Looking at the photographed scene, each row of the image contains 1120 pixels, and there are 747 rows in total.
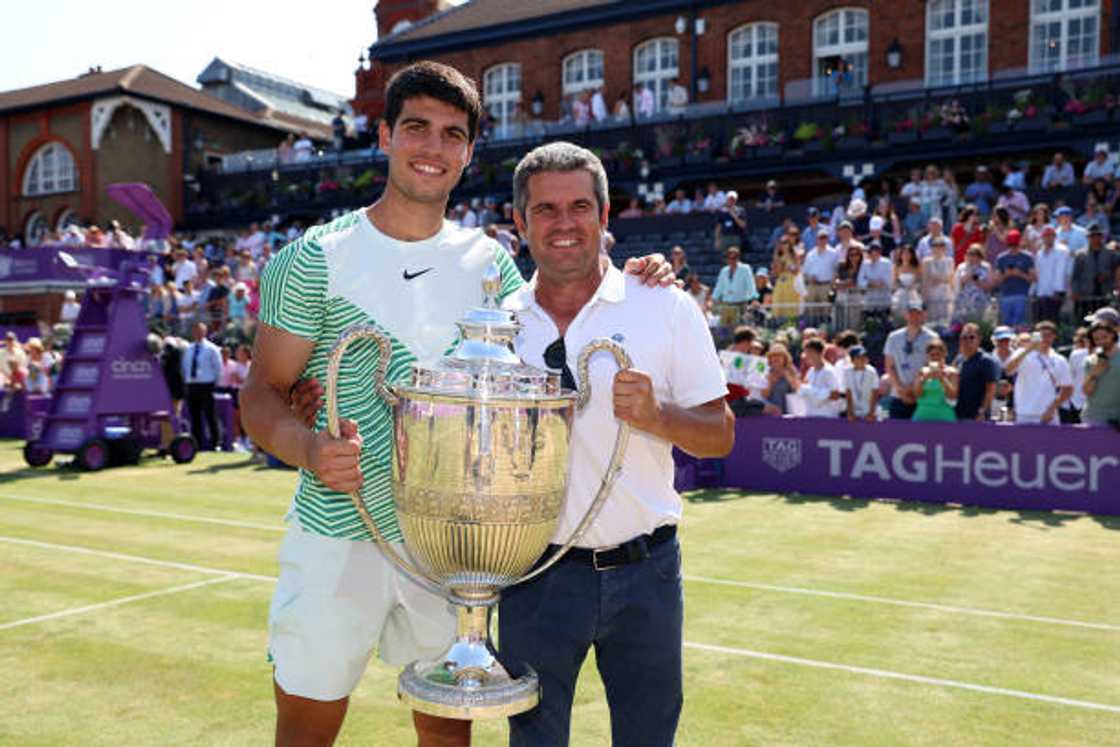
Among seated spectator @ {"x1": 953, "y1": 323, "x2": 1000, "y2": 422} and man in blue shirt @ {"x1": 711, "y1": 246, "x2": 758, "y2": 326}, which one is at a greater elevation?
man in blue shirt @ {"x1": 711, "y1": 246, "x2": 758, "y2": 326}

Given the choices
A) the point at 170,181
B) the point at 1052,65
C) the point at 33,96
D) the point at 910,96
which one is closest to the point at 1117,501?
the point at 910,96

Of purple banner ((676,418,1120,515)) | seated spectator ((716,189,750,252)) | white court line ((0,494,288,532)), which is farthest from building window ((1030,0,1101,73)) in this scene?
white court line ((0,494,288,532))

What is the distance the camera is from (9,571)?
8.00 meters

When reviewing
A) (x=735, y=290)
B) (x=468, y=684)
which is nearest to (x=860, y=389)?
(x=735, y=290)

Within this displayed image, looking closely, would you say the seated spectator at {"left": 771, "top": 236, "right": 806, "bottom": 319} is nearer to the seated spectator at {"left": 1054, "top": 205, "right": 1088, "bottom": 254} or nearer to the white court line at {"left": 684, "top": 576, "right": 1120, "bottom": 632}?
the seated spectator at {"left": 1054, "top": 205, "right": 1088, "bottom": 254}

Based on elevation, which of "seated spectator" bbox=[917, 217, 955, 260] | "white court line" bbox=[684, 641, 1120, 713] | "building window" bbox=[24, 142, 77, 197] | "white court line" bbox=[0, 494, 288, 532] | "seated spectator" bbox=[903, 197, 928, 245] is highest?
"building window" bbox=[24, 142, 77, 197]

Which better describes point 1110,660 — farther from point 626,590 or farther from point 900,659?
point 626,590

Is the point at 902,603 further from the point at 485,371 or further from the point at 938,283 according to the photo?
the point at 938,283

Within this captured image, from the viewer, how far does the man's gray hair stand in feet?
9.50

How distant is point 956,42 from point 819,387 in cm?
1969

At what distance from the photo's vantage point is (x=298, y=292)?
2920 millimetres

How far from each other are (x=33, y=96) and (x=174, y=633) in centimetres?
4330

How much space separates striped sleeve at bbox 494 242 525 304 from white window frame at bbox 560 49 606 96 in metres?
32.3

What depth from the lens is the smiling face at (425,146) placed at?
2.94 m
